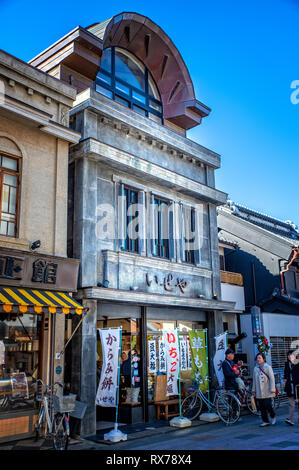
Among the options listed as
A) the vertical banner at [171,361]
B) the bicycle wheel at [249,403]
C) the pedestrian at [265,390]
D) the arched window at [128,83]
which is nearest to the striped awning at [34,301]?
the vertical banner at [171,361]

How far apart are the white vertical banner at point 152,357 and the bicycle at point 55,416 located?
406cm

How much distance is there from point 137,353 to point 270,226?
68.5 ft

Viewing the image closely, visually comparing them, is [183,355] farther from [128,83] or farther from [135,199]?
[128,83]

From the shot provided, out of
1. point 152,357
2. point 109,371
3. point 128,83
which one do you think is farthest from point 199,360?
point 128,83

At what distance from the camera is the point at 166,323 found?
1572 cm

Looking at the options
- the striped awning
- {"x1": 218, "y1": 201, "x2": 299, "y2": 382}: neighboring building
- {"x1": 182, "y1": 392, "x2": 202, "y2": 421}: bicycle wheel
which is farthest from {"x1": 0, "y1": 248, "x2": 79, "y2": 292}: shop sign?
{"x1": 218, "y1": 201, "x2": 299, "y2": 382}: neighboring building

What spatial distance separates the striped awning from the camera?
9851 millimetres

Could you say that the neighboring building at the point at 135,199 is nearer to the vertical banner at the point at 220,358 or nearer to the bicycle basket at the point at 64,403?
the vertical banner at the point at 220,358

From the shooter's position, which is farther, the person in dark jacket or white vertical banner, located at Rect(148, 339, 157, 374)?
white vertical banner, located at Rect(148, 339, 157, 374)

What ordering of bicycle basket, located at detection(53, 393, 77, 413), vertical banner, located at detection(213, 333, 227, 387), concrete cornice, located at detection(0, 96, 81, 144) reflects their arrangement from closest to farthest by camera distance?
bicycle basket, located at detection(53, 393, 77, 413), concrete cornice, located at detection(0, 96, 81, 144), vertical banner, located at detection(213, 333, 227, 387)

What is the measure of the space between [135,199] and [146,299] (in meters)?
3.61

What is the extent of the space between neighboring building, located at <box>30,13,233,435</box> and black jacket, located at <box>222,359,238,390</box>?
7.54 ft

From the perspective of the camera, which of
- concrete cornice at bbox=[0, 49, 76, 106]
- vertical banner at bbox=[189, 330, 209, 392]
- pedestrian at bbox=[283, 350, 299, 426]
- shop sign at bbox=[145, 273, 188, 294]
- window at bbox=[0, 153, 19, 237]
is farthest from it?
shop sign at bbox=[145, 273, 188, 294]

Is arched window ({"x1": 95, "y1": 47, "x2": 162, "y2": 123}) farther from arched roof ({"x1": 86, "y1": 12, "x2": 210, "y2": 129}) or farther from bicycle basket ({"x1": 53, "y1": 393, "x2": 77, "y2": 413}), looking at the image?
bicycle basket ({"x1": 53, "y1": 393, "x2": 77, "y2": 413})
